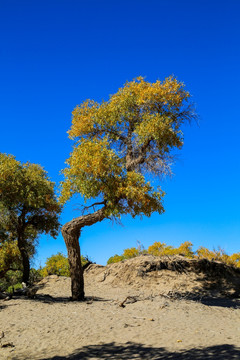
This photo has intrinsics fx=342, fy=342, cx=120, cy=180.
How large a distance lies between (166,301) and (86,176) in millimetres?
7076

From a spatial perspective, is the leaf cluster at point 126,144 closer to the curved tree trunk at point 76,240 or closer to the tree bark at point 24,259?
the curved tree trunk at point 76,240

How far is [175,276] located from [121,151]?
9716mm

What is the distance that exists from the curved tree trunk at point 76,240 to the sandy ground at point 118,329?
0.85 meters

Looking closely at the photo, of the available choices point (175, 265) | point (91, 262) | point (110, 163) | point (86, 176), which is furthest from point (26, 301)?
point (91, 262)

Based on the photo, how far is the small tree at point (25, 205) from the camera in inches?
896

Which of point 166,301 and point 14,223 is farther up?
point 14,223

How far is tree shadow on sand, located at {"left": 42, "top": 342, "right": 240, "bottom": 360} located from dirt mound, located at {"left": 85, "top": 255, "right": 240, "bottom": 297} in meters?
11.8

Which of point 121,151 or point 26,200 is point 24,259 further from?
point 121,151

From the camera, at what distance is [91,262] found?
29.9 meters

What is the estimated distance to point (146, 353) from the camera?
9016 millimetres

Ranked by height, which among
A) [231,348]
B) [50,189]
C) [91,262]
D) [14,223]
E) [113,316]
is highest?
[50,189]

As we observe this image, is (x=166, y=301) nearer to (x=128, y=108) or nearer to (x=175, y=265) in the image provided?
(x=175, y=265)

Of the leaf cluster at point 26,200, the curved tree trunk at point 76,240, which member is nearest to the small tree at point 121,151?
the curved tree trunk at point 76,240

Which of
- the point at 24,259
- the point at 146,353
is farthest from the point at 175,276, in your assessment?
the point at 146,353
